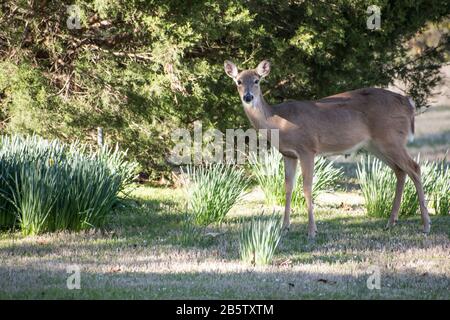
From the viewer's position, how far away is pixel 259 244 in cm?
809

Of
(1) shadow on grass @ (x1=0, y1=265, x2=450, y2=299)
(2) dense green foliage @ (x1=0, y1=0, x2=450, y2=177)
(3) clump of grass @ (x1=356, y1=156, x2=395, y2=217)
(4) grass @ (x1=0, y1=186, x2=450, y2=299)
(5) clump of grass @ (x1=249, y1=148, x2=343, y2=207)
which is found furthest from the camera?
(2) dense green foliage @ (x1=0, y1=0, x2=450, y2=177)

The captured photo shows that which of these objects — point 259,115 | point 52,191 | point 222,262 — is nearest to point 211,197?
point 259,115

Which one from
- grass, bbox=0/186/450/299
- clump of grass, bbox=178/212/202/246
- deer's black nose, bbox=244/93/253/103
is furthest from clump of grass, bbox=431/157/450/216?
clump of grass, bbox=178/212/202/246

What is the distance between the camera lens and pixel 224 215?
10547 mm

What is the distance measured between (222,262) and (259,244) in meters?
0.45

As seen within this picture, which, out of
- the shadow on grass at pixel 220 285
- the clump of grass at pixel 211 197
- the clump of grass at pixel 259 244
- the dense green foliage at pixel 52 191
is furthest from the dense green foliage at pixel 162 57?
the shadow on grass at pixel 220 285

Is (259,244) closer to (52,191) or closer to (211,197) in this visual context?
(211,197)

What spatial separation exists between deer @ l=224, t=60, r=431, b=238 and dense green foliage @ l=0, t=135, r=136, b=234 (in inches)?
83.3

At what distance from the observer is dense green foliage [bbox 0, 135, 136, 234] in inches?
373

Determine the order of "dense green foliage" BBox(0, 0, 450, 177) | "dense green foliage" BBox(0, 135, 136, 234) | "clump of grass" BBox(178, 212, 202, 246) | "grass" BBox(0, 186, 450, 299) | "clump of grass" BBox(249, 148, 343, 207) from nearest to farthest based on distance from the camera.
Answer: "grass" BBox(0, 186, 450, 299) < "clump of grass" BBox(178, 212, 202, 246) < "dense green foliage" BBox(0, 135, 136, 234) < "clump of grass" BBox(249, 148, 343, 207) < "dense green foliage" BBox(0, 0, 450, 177)

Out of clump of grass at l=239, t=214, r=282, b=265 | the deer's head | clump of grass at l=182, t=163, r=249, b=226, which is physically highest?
the deer's head

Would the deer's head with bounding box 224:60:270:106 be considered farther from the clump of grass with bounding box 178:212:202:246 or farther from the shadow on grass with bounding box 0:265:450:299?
the shadow on grass with bounding box 0:265:450:299
